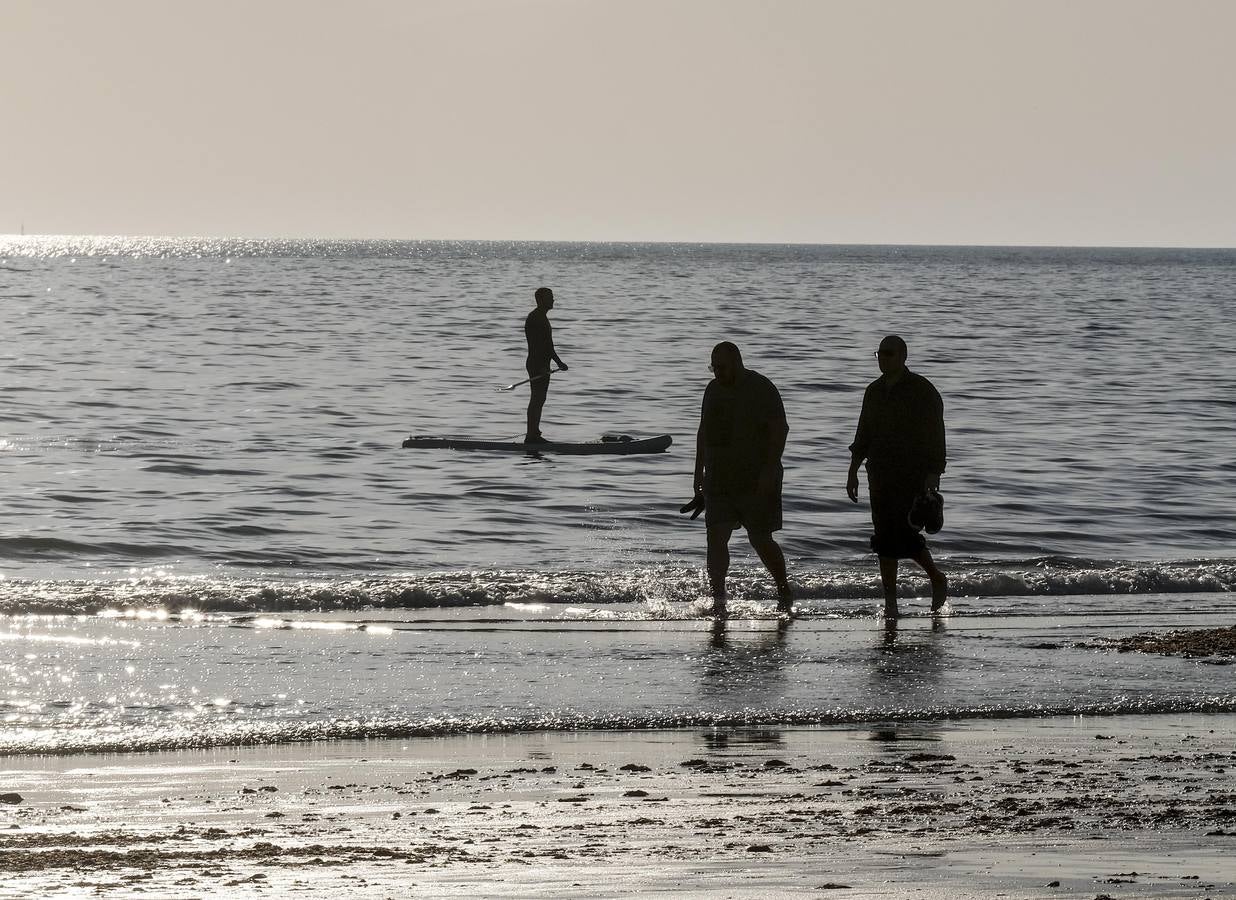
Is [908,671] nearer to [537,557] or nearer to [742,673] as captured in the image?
[742,673]

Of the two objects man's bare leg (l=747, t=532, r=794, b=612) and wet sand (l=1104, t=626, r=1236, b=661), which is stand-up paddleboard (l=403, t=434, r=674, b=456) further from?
wet sand (l=1104, t=626, r=1236, b=661)

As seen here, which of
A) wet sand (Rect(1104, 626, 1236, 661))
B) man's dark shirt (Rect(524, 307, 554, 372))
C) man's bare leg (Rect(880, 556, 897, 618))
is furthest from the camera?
man's dark shirt (Rect(524, 307, 554, 372))

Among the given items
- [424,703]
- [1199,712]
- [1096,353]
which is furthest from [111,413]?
[1096,353]

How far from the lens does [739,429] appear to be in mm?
10195

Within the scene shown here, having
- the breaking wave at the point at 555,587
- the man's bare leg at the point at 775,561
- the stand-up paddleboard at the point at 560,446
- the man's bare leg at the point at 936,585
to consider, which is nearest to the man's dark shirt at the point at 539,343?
the stand-up paddleboard at the point at 560,446


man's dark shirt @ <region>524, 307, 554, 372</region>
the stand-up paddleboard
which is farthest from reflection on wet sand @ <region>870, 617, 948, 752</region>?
the stand-up paddleboard

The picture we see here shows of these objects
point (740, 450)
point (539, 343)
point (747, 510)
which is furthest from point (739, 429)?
point (539, 343)

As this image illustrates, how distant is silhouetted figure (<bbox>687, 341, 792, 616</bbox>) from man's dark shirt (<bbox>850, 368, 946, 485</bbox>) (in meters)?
0.54

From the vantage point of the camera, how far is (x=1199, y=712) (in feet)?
24.8

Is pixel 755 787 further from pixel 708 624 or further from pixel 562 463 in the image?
pixel 562 463

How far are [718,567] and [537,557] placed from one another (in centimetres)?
322

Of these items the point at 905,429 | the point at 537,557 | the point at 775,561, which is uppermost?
the point at 905,429

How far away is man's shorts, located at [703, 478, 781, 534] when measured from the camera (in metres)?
10.3

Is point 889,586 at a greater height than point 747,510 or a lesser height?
→ lesser
